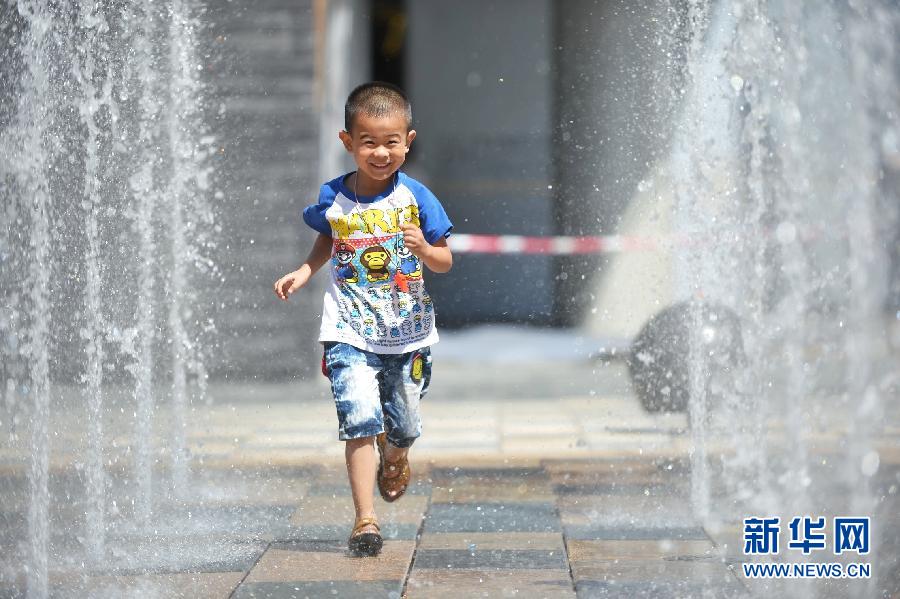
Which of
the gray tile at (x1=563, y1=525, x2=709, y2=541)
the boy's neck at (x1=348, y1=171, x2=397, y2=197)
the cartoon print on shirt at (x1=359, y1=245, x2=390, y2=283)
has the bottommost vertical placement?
the gray tile at (x1=563, y1=525, x2=709, y2=541)

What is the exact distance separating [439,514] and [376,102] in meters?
1.38

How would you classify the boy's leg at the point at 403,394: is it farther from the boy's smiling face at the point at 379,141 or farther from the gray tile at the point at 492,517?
the boy's smiling face at the point at 379,141

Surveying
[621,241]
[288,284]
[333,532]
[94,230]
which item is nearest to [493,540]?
[333,532]

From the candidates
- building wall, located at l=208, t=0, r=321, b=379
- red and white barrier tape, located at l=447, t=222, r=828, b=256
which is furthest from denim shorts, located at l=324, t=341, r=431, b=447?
building wall, located at l=208, t=0, r=321, b=379

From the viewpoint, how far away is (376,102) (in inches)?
138

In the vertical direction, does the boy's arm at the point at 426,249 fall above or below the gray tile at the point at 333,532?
above

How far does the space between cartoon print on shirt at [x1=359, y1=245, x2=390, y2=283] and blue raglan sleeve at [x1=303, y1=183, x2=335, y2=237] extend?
15 cm

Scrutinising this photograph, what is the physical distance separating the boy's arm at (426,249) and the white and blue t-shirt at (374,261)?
8 centimetres

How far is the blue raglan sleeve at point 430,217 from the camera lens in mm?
3639

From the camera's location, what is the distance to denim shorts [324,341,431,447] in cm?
363

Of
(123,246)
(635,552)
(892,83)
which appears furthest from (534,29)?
(635,552)

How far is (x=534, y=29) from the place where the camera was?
13297 millimetres

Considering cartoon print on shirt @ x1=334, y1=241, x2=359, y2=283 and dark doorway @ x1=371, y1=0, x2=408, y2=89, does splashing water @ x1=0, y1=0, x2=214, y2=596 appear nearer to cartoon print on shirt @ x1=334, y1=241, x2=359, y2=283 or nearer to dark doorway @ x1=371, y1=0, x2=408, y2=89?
cartoon print on shirt @ x1=334, y1=241, x2=359, y2=283

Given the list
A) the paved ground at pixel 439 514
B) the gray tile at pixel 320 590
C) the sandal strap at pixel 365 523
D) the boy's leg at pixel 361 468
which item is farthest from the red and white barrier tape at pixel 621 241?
the gray tile at pixel 320 590
